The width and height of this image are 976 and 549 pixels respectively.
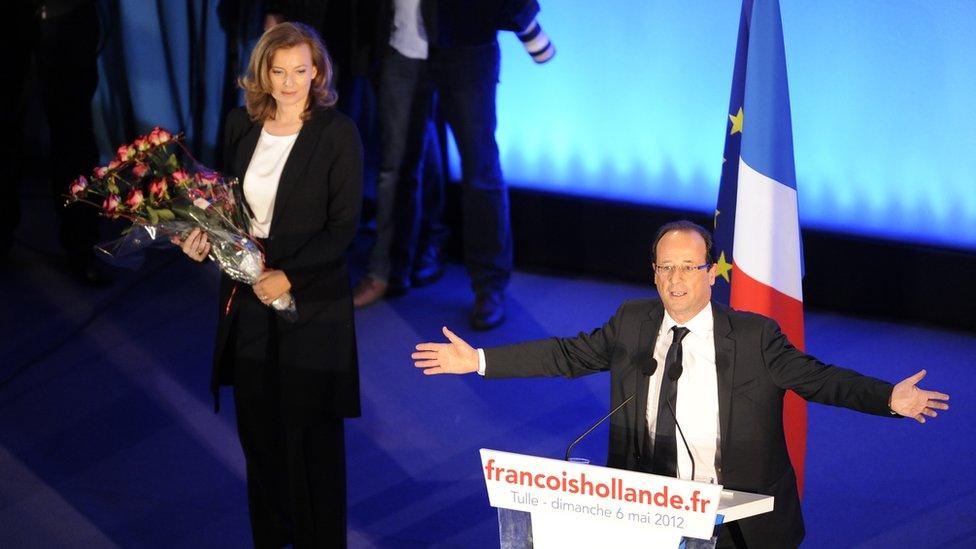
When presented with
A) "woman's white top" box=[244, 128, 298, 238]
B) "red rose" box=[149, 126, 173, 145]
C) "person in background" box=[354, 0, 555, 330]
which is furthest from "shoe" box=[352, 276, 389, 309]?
"red rose" box=[149, 126, 173, 145]

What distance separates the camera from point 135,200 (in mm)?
3553

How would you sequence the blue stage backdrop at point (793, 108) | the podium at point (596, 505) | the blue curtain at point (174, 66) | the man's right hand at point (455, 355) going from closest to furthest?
the podium at point (596, 505)
the man's right hand at point (455, 355)
the blue stage backdrop at point (793, 108)
the blue curtain at point (174, 66)

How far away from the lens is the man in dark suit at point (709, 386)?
2.86 metres

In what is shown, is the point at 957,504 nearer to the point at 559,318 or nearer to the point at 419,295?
the point at 559,318

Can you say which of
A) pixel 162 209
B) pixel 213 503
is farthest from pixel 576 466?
pixel 213 503

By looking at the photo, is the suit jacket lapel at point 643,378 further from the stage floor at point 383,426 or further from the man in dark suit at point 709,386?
the stage floor at point 383,426

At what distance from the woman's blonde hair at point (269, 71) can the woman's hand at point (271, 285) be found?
1.43 ft

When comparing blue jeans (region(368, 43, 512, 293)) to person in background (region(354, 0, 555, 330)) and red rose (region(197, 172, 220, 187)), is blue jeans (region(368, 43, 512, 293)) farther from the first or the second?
red rose (region(197, 172, 220, 187))

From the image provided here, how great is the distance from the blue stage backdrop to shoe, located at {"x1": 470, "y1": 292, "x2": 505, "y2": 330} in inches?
31.4

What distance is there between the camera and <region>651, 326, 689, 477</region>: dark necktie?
2.88 metres

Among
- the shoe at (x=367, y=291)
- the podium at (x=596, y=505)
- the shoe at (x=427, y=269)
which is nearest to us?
the podium at (x=596, y=505)

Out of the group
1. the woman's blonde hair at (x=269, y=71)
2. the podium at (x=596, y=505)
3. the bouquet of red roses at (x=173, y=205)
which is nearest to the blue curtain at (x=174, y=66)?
the woman's blonde hair at (x=269, y=71)

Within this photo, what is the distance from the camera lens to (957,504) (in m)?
4.53

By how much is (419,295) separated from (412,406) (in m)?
1.17
